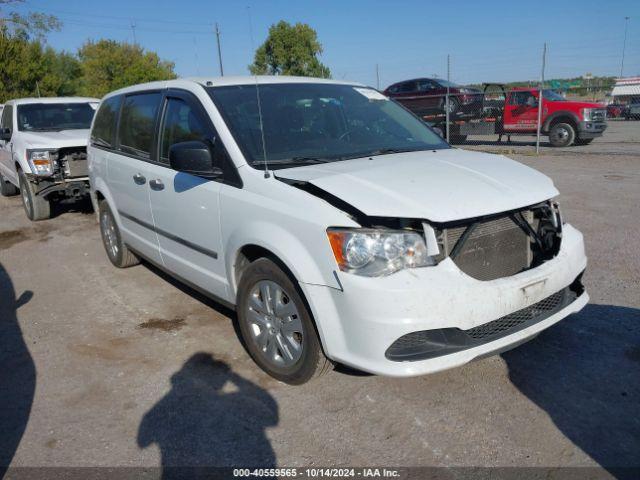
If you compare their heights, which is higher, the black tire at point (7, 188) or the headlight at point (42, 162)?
the headlight at point (42, 162)

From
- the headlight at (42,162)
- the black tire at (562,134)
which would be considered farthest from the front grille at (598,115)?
the headlight at (42,162)

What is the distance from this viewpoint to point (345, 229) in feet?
9.14

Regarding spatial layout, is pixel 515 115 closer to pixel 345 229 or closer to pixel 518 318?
pixel 518 318

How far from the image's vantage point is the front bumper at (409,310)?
2682mm

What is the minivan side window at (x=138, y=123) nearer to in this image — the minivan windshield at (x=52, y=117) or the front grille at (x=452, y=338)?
the front grille at (x=452, y=338)

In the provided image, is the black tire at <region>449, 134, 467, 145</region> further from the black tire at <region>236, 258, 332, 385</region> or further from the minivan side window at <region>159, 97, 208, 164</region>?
the black tire at <region>236, 258, 332, 385</region>

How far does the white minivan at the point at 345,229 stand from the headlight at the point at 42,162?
14.1 feet

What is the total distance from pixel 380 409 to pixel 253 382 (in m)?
0.86

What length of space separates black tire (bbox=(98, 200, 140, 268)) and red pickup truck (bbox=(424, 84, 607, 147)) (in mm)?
12403

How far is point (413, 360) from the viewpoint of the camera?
2756mm

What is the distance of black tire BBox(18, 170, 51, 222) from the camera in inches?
333

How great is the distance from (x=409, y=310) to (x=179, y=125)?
2.44 m

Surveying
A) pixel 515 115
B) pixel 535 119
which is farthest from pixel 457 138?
pixel 535 119

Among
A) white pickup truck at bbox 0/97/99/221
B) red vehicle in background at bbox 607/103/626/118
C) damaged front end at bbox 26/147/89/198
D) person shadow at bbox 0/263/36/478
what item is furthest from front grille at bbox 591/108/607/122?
red vehicle in background at bbox 607/103/626/118
